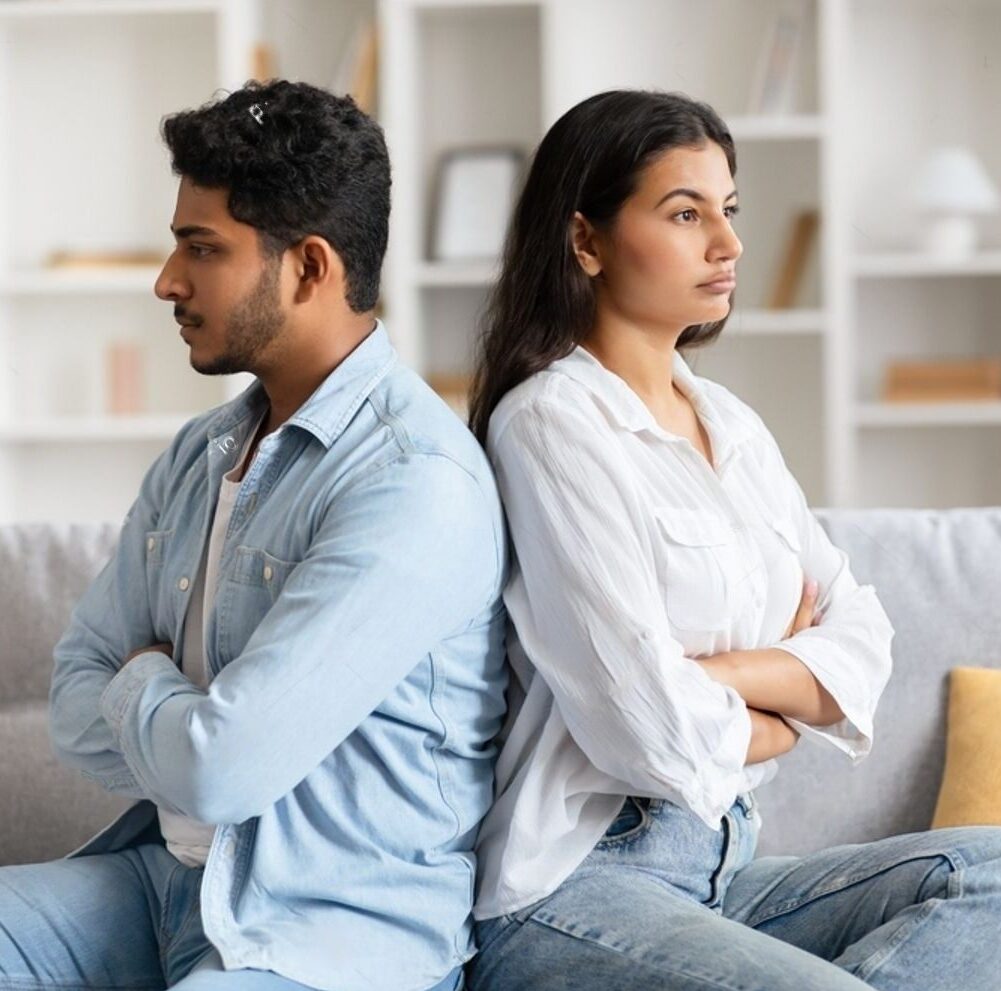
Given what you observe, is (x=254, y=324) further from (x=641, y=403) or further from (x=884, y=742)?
(x=884, y=742)

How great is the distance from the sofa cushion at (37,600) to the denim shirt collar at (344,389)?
64 centimetres

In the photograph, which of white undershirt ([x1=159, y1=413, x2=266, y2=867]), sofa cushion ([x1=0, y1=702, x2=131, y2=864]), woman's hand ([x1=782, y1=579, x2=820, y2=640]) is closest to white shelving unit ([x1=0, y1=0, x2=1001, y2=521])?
sofa cushion ([x1=0, y1=702, x2=131, y2=864])

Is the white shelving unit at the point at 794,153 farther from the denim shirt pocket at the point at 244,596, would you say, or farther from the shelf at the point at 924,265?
the denim shirt pocket at the point at 244,596

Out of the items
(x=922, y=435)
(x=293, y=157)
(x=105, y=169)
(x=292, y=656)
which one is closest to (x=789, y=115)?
(x=922, y=435)

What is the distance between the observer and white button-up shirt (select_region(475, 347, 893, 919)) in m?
1.39

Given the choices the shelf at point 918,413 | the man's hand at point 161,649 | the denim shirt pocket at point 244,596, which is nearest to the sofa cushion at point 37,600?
the man's hand at point 161,649

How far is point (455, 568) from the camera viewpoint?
4.40ft

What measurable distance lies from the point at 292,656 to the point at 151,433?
275 centimetres

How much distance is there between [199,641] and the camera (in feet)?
4.81

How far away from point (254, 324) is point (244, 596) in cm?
24

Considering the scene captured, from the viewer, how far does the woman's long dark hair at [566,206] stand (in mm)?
1538

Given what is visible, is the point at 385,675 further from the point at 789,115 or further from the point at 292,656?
the point at 789,115

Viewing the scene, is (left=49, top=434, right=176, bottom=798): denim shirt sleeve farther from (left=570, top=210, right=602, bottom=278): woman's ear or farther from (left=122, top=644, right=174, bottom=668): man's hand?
(left=570, top=210, right=602, bottom=278): woman's ear

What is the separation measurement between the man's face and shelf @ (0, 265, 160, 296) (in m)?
2.55
